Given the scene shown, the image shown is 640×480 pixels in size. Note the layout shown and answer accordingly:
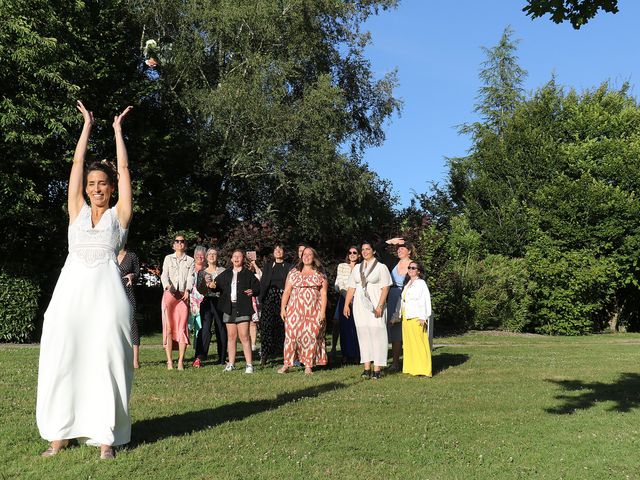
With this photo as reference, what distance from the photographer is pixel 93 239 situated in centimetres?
568

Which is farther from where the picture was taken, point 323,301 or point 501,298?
point 501,298

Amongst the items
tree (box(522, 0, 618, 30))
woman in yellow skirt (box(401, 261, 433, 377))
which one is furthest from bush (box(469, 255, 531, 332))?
tree (box(522, 0, 618, 30))

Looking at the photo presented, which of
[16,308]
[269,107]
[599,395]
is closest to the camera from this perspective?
[599,395]

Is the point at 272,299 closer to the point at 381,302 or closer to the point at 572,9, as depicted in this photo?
the point at 381,302

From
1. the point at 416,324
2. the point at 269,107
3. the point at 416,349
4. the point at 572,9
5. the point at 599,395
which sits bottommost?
the point at 599,395

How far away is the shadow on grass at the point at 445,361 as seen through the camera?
42.8 ft

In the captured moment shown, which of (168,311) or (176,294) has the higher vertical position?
(176,294)

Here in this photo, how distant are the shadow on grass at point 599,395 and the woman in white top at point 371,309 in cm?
285

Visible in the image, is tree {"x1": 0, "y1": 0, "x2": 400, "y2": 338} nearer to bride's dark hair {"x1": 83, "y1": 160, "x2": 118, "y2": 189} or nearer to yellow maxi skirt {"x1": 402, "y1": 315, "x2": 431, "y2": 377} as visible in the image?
yellow maxi skirt {"x1": 402, "y1": 315, "x2": 431, "y2": 377}

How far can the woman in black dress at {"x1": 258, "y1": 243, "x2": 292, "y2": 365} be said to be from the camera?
13.5m

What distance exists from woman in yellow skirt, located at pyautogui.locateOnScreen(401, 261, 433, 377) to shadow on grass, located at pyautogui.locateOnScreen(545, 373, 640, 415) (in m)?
2.11

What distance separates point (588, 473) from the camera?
222 inches

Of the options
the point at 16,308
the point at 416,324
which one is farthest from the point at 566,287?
the point at 16,308

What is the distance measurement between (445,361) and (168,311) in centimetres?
593
